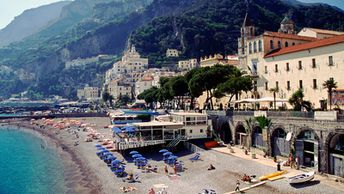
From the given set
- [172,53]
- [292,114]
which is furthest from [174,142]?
[172,53]

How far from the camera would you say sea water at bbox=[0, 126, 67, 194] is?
1465 inches

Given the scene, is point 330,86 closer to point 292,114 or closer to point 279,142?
point 292,114

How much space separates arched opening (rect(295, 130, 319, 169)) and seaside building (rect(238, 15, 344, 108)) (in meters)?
9.26

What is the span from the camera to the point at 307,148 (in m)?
33.0

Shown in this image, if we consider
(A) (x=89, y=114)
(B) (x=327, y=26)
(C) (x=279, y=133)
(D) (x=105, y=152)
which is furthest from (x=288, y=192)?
(B) (x=327, y=26)

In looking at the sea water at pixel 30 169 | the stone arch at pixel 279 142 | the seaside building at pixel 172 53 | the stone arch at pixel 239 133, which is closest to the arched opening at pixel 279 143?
the stone arch at pixel 279 142

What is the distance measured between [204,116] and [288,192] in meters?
24.7

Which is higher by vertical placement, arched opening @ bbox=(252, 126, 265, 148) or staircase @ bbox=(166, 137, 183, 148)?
arched opening @ bbox=(252, 126, 265, 148)

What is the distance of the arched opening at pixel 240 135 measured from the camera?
4532 cm

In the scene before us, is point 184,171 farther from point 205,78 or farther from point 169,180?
point 205,78

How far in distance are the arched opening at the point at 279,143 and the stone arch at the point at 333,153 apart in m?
5.58

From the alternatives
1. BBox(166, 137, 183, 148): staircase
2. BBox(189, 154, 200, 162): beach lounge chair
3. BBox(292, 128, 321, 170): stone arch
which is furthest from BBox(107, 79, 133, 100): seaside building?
BBox(292, 128, 321, 170): stone arch

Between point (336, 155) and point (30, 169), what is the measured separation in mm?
38337

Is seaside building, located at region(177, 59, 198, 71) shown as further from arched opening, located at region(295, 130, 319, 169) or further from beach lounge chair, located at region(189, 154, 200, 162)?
arched opening, located at region(295, 130, 319, 169)
